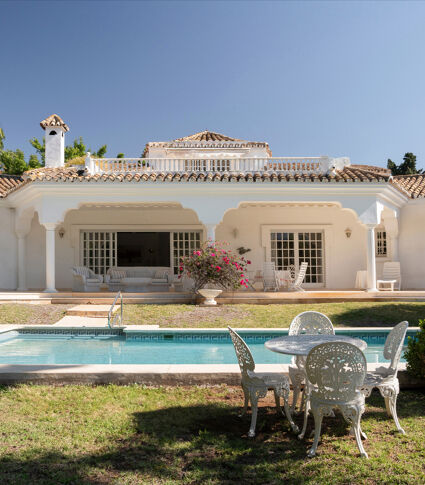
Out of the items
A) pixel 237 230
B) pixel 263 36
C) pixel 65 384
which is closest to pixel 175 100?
pixel 263 36

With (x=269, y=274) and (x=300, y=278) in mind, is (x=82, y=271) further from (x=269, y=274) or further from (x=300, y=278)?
(x=300, y=278)

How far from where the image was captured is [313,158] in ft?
47.2

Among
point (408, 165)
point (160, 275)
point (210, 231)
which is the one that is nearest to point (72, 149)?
point (160, 275)

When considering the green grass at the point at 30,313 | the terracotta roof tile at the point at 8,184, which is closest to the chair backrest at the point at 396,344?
the green grass at the point at 30,313

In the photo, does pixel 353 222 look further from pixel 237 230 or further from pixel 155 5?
pixel 155 5

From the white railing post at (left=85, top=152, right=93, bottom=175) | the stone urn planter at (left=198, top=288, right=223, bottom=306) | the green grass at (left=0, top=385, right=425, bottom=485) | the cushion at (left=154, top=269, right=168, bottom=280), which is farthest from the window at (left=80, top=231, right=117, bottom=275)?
the green grass at (left=0, top=385, right=425, bottom=485)

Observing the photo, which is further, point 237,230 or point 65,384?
point 237,230

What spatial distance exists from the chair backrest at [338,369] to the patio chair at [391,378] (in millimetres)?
511

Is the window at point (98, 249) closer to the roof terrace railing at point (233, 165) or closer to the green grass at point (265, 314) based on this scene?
the roof terrace railing at point (233, 165)

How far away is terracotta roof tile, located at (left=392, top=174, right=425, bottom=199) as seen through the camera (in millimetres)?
15735

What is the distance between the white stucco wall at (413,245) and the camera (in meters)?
15.8

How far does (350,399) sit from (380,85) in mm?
18920

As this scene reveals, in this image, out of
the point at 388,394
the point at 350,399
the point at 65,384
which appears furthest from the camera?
the point at 65,384

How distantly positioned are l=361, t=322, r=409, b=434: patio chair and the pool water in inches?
116
